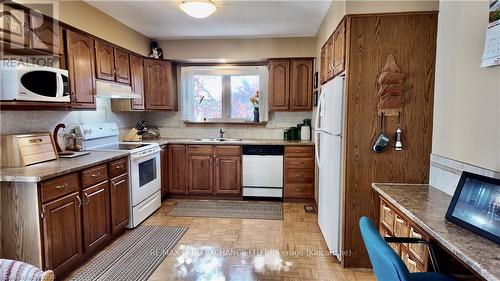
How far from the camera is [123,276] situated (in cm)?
238

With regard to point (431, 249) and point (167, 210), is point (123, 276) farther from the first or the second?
point (431, 249)

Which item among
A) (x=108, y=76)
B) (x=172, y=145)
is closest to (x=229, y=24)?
(x=108, y=76)

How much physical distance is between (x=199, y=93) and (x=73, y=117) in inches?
81.8

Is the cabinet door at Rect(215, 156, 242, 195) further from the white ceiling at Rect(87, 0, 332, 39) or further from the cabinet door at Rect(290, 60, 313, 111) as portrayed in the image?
the white ceiling at Rect(87, 0, 332, 39)

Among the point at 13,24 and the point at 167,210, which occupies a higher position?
the point at 13,24

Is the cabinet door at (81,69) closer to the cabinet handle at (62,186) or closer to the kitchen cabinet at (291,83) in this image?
the cabinet handle at (62,186)

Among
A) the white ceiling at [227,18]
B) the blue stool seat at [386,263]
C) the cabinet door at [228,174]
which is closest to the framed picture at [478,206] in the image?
the blue stool seat at [386,263]

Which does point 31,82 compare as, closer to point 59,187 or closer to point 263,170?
point 59,187

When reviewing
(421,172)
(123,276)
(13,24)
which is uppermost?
(13,24)

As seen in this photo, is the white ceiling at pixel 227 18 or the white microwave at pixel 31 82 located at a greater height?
the white ceiling at pixel 227 18

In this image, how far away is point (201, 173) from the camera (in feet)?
14.4

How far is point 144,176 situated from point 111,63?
138 cm

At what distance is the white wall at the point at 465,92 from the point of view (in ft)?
4.86

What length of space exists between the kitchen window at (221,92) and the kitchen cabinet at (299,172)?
86 centimetres
